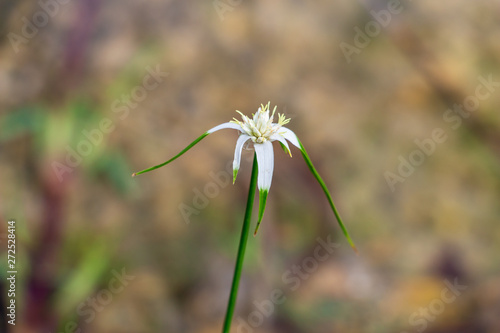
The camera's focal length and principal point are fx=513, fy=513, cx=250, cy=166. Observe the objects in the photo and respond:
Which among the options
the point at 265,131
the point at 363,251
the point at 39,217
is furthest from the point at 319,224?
the point at 265,131

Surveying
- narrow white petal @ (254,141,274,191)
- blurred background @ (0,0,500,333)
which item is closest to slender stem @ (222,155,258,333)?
narrow white petal @ (254,141,274,191)

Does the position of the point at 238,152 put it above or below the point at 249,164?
below

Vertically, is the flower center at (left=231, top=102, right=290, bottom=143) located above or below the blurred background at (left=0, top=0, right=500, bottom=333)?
below

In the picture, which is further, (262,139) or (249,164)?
(249,164)

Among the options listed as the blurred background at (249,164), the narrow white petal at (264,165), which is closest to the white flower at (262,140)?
the narrow white petal at (264,165)

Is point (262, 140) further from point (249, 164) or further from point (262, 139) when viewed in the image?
point (249, 164)

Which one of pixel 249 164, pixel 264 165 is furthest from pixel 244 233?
pixel 249 164

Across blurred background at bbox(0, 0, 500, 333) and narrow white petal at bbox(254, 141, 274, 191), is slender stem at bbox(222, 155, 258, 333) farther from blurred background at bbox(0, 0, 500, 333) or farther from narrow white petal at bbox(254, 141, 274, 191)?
blurred background at bbox(0, 0, 500, 333)
